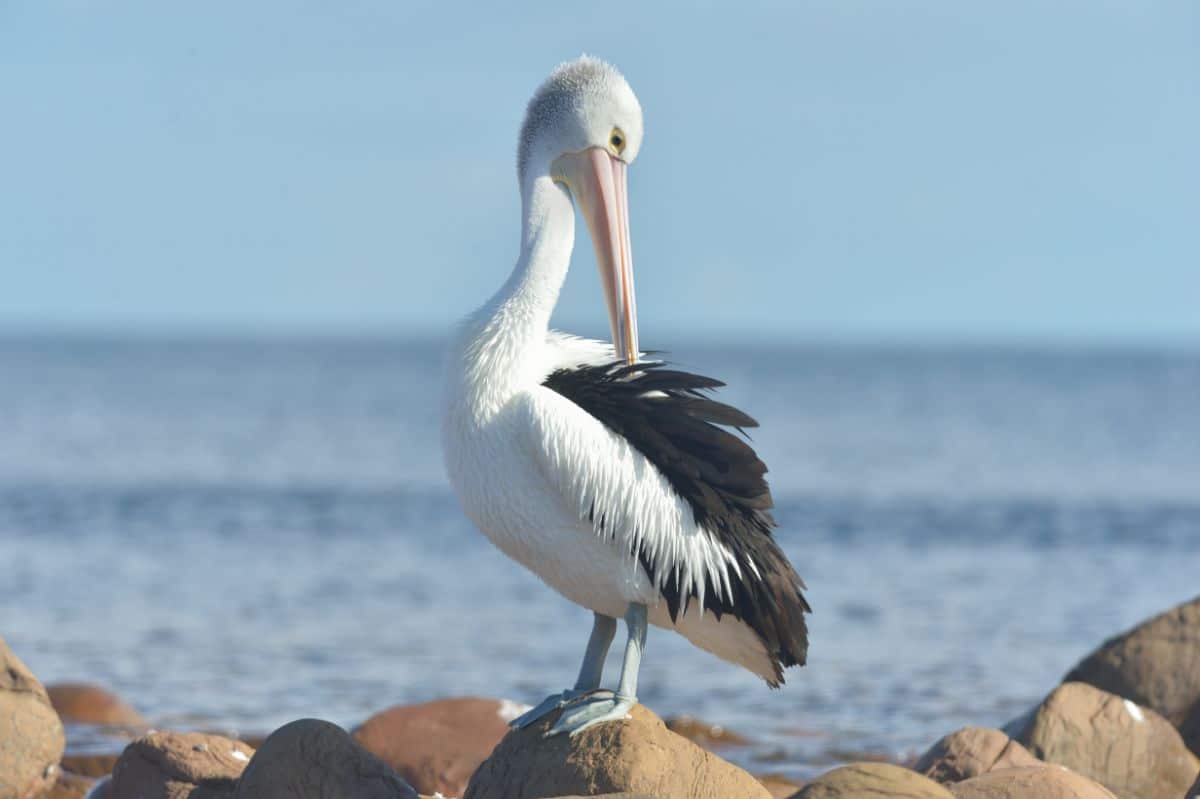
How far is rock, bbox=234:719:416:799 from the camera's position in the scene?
5766 millimetres

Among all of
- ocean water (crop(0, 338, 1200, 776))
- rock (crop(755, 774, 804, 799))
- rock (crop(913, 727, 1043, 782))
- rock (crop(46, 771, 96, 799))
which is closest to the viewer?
rock (crop(913, 727, 1043, 782))

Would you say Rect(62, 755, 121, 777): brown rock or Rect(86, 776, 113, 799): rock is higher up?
Rect(86, 776, 113, 799): rock

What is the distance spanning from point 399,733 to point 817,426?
40.4m

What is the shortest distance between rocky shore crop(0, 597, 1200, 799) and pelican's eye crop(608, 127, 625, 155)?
2082 mm

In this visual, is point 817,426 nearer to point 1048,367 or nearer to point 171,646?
point 171,646

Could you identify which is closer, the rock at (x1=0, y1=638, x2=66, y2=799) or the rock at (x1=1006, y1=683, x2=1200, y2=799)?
the rock at (x1=0, y1=638, x2=66, y2=799)

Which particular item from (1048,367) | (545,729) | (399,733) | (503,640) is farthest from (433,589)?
(1048,367)

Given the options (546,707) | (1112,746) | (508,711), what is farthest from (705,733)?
(546,707)

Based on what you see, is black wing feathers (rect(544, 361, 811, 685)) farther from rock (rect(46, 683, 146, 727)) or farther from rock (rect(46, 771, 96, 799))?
rock (rect(46, 683, 146, 727))

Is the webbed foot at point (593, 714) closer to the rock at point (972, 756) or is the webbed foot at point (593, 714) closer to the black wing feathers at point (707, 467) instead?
the black wing feathers at point (707, 467)

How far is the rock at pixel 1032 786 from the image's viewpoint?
5.88 m

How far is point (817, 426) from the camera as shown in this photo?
Answer: 4775 cm

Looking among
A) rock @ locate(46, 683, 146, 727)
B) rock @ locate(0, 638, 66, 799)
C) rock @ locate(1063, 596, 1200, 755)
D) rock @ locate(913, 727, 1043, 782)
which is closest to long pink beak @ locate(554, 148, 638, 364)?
rock @ locate(913, 727, 1043, 782)

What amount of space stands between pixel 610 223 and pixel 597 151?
0.27 metres
